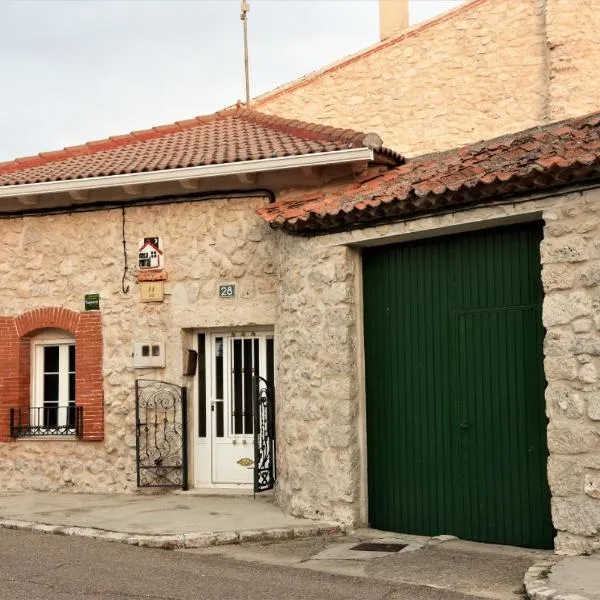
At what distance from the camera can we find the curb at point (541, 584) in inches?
221

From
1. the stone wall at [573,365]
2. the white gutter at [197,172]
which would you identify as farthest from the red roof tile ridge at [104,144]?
the stone wall at [573,365]

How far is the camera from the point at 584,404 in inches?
277

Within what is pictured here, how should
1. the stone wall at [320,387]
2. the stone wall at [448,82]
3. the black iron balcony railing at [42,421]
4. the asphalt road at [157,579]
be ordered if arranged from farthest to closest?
the stone wall at [448,82]
the black iron balcony railing at [42,421]
the stone wall at [320,387]
the asphalt road at [157,579]

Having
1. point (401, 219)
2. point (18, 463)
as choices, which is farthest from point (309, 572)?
point (18, 463)

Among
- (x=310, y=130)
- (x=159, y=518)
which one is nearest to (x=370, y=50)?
(x=310, y=130)

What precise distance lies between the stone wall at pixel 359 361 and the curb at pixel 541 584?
65cm

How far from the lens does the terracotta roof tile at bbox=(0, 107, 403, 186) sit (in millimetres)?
10320

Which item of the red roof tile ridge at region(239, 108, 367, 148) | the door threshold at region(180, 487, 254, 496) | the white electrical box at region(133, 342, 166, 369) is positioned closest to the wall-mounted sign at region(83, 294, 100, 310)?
the white electrical box at region(133, 342, 166, 369)

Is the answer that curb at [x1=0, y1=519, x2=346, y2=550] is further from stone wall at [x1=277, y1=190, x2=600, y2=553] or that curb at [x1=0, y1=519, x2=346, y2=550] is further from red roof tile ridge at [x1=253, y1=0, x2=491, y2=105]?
red roof tile ridge at [x1=253, y1=0, x2=491, y2=105]

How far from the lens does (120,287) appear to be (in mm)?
11188

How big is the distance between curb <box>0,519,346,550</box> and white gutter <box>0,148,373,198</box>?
378 cm

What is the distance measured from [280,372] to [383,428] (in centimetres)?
134

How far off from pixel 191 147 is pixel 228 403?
129 inches

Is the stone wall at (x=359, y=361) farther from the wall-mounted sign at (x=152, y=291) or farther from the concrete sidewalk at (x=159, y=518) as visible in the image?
the wall-mounted sign at (x=152, y=291)
